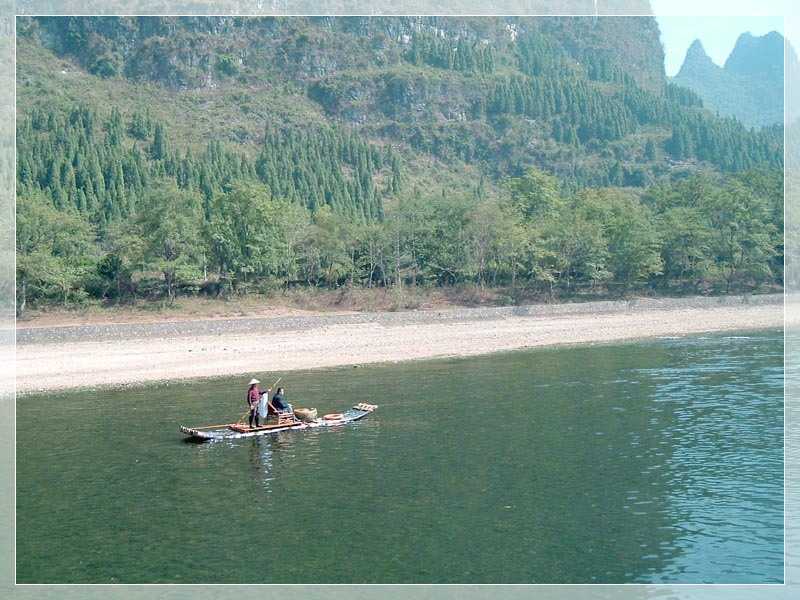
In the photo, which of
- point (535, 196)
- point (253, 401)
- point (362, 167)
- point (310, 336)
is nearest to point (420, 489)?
point (253, 401)

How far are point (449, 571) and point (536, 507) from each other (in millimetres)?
4002

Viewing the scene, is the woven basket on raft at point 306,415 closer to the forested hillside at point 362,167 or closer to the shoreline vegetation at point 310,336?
the shoreline vegetation at point 310,336

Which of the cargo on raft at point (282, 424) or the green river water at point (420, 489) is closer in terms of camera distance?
the green river water at point (420, 489)

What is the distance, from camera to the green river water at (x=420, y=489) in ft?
49.8

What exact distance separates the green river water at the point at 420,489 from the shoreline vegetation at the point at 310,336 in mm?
6236

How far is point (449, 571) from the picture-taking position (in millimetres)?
14656

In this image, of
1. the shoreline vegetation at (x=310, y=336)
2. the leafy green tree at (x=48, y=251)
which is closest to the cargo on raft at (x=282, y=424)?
the shoreline vegetation at (x=310, y=336)

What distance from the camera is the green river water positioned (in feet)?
49.8

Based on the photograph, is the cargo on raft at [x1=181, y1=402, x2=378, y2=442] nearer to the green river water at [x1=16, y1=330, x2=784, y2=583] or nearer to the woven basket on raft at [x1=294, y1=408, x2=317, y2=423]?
the woven basket on raft at [x1=294, y1=408, x2=317, y2=423]

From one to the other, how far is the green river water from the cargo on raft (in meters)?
0.42

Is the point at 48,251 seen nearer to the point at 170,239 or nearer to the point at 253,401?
the point at 170,239

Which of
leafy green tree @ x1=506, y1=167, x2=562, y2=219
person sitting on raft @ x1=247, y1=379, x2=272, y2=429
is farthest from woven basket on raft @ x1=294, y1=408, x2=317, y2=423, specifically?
leafy green tree @ x1=506, y1=167, x2=562, y2=219

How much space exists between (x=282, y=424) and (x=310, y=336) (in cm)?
2301

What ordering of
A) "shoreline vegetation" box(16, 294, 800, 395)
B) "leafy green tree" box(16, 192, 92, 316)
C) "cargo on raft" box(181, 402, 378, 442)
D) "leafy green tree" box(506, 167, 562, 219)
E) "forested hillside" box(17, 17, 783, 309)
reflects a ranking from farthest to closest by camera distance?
"leafy green tree" box(506, 167, 562, 219), "forested hillside" box(17, 17, 783, 309), "leafy green tree" box(16, 192, 92, 316), "shoreline vegetation" box(16, 294, 800, 395), "cargo on raft" box(181, 402, 378, 442)
